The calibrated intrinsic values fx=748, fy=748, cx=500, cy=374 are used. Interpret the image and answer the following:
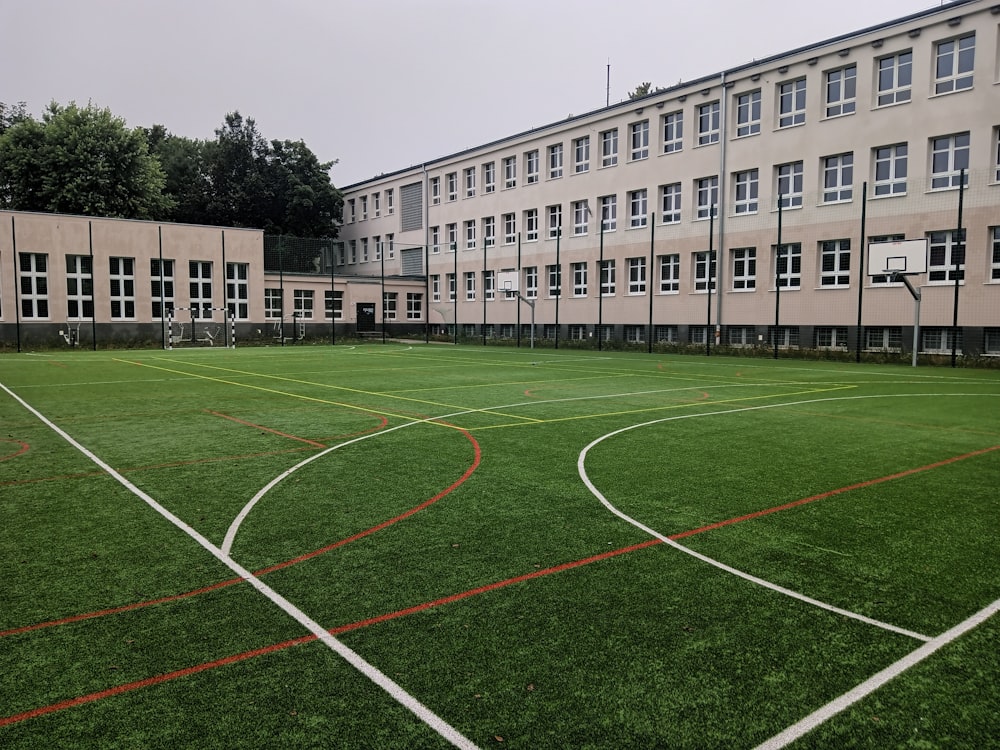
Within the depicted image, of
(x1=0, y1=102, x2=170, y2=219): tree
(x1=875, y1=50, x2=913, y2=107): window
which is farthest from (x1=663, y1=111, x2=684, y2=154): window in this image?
(x1=0, y1=102, x2=170, y2=219): tree

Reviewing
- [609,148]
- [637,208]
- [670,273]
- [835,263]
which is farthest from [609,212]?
[835,263]

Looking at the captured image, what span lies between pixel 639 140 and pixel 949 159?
17.0 m

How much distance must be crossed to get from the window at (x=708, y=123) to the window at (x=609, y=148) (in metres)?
6.07

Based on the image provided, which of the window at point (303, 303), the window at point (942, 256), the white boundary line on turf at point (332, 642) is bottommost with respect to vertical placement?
the white boundary line on turf at point (332, 642)

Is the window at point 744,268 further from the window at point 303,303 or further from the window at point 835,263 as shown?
the window at point 303,303

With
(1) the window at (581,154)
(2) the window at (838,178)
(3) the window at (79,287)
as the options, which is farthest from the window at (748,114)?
(3) the window at (79,287)

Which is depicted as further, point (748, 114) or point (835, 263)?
point (748, 114)

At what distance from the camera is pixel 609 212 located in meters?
43.9

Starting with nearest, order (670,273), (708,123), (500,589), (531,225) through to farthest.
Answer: (500,589) → (708,123) → (670,273) → (531,225)

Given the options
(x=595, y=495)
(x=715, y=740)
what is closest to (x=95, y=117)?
(x=595, y=495)

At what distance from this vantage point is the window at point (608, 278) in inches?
1709

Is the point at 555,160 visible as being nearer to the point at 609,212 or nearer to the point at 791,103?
the point at 609,212

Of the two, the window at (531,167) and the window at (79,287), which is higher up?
the window at (531,167)

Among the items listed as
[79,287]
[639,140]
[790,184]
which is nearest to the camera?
[790,184]
